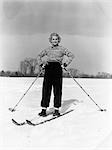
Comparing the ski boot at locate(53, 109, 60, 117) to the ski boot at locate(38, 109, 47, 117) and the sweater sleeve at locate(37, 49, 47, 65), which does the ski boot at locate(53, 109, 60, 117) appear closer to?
the ski boot at locate(38, 109, 47, 117)

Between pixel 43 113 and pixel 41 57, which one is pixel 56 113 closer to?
pixel 43 113

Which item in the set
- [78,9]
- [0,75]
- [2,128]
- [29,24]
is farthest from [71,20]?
[2,128]

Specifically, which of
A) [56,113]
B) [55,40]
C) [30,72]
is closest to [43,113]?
[56,113]

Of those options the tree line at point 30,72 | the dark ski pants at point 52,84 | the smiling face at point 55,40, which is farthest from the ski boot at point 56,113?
the smiling face at point 55,40

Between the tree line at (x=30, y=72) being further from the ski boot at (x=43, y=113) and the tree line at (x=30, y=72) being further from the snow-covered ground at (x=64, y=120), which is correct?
the ski boot at (x=43, y=113)

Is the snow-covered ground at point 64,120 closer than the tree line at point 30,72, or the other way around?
the snow-covered ground at point 64,120

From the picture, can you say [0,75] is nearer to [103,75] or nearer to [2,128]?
[2,128]
